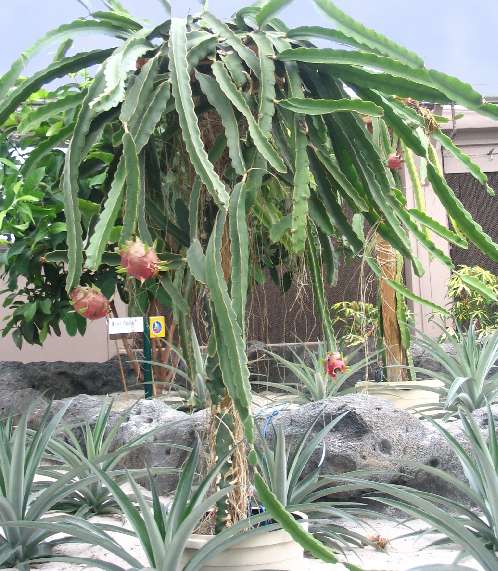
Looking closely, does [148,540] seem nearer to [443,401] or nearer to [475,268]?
[443,401]

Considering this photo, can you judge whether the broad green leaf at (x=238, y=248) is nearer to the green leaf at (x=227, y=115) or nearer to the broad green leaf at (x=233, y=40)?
the green leaf at (x=227, y=115)

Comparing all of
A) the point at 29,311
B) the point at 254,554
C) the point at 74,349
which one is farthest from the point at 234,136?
the point at 74,349

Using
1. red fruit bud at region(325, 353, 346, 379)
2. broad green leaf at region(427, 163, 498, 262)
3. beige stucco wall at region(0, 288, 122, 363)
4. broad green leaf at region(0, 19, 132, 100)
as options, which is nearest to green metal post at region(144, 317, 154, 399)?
red fruit bud at region(325, 353, 346, 379)

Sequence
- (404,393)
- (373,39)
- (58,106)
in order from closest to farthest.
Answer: (373,39)
(58,106)
(404,393)

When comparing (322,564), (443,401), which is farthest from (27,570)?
(443,401)

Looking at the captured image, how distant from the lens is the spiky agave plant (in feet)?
5.00

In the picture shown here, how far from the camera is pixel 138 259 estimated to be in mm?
1595

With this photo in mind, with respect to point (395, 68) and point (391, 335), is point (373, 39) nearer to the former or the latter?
point (395, 68)

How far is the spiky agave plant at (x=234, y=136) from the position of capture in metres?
1.53

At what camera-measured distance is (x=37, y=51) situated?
1807mm

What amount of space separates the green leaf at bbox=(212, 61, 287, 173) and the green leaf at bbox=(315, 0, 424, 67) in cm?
32

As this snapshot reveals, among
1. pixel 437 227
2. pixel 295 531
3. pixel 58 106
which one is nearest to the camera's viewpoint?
pixel 295 531

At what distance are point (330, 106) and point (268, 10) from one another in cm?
A: 35

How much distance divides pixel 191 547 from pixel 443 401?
217 cm
